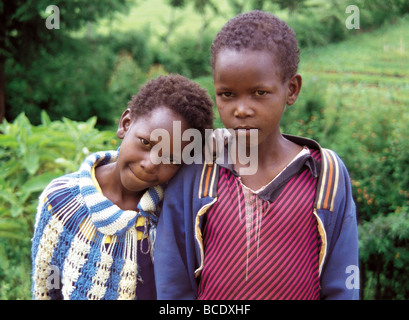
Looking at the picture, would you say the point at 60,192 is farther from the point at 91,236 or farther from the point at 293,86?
the point at 293,86

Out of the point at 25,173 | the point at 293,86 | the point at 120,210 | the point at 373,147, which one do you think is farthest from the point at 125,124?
the point at 373,147

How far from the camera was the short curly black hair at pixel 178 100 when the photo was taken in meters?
1.74

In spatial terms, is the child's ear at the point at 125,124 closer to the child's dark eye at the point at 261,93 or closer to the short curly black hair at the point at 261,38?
the short curly black hair at the point at 261,38

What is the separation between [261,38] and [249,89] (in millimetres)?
193

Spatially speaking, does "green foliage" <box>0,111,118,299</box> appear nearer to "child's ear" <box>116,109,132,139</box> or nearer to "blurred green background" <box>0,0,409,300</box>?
"blurred green background" <box>0,0,409,300</box>

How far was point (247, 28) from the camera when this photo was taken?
1576mm

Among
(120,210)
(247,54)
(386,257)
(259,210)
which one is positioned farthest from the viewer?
(386,257)

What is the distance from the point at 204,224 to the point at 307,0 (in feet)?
40.2

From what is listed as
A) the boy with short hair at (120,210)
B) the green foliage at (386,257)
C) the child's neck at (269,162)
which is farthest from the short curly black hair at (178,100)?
the green foliage at (386,257)

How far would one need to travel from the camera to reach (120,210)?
1778 millimetres

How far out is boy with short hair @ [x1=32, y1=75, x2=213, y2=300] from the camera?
5.72 feet

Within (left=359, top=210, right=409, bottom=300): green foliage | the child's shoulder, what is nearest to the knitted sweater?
the child's shoulder

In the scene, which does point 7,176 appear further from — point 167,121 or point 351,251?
point 351,251
